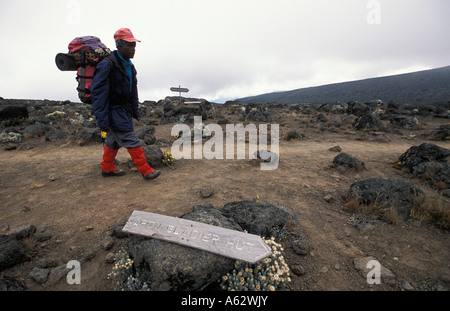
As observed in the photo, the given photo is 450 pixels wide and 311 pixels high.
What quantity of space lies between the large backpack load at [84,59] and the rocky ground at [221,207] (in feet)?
7.55

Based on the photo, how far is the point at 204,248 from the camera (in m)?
2.15

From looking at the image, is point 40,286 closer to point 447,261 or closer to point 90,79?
point 90,79

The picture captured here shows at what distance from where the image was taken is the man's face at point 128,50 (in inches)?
152

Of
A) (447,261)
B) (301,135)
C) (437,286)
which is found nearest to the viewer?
(437,286)

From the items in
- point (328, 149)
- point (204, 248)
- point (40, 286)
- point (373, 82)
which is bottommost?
point (40, 286)

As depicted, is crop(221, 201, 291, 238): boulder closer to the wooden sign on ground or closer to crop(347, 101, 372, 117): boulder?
the wooden sign on ground

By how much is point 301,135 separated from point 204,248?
33.3ft

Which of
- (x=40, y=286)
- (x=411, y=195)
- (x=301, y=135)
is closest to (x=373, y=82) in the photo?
(x=301, y=135)

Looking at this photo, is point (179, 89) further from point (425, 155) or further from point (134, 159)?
point (425, 155)

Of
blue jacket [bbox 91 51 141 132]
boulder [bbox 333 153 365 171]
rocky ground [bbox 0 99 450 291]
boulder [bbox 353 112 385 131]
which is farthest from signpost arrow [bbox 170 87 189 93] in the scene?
boulder [bbox 353 112 385 131]

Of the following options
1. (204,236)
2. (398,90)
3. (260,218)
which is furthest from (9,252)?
(398,90)

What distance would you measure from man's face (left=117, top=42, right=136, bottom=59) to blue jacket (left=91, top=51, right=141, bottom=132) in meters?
0.12

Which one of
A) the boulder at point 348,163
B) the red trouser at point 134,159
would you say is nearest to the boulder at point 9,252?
the red trouser at point 134,159

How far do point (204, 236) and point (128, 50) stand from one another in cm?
388
